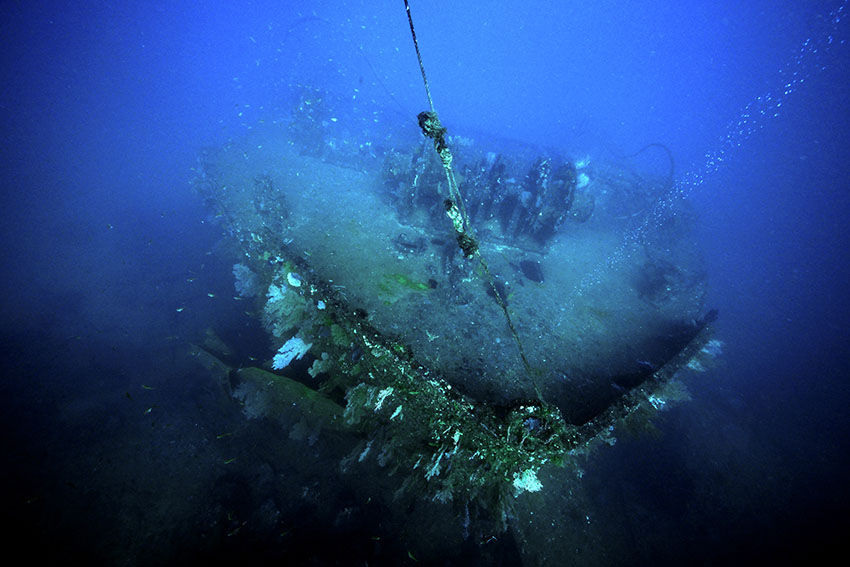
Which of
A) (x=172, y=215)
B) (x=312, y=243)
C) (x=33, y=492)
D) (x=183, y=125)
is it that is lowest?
(x=33, y=492)

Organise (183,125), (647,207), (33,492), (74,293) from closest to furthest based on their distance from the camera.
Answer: (33,492) → (74,293) → (647,207) → (183,125)

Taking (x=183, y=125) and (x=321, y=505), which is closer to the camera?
(x=321, y=505)

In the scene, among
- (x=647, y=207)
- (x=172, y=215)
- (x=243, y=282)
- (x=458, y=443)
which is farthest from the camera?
(x=172, y=215)

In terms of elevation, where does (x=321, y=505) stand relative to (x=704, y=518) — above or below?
above

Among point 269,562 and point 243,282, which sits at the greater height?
point 243,282

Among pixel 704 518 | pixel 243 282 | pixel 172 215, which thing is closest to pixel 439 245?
pixel 243 282

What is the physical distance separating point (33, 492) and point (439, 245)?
731cm

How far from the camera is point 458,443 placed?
2980mm

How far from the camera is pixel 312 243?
17.6ft

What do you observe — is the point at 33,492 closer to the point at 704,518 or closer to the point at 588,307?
the point at 588,307

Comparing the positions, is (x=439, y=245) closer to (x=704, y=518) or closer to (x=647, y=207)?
(x=704, y=518)

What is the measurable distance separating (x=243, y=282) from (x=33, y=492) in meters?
4.00

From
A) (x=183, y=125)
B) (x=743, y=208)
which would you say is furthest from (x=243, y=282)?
(x=743, y=208)

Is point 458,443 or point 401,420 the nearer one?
point 458,443
